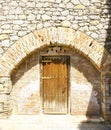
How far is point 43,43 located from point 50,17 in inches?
29.5

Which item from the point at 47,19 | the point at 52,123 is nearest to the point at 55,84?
the point at 52,123

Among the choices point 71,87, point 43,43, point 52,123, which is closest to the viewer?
point 52,123

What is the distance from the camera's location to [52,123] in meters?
6.65

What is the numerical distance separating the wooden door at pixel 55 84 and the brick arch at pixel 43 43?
2.27 feet

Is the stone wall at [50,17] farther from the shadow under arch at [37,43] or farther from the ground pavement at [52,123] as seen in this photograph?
the ground pavement at [52,123]

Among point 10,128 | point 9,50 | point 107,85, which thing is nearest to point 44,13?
point 9,50

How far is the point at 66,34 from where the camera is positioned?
7.00m

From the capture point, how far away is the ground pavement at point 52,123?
6285mm

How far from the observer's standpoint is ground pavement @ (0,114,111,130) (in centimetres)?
629

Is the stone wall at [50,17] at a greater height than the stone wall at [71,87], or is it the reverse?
the stone wall at [50,17]

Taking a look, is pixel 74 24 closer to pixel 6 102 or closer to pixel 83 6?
pixel 83 6

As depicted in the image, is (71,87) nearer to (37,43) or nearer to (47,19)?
(37,43)

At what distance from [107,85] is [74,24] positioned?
6.20 feet

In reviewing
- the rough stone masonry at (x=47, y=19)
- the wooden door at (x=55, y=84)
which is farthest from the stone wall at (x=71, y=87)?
the rough stone masonry at (x=47, y=19)
